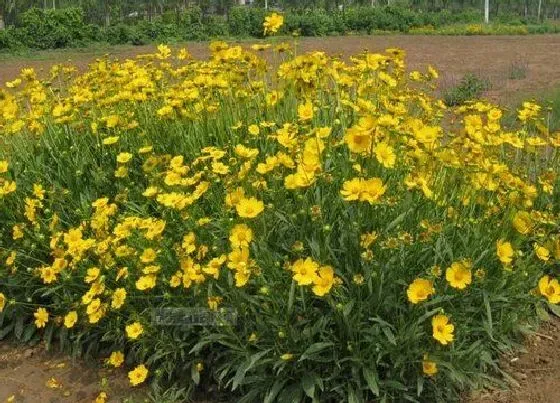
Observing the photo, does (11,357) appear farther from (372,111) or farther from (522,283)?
(522,283)

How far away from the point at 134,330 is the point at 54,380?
59 cm

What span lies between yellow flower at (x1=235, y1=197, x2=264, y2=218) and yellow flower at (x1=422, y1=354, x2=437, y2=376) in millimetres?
768

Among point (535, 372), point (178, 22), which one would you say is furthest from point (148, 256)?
point (178, 22)

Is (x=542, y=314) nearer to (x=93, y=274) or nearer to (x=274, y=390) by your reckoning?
(x=274, y=390)

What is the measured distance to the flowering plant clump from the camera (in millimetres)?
2365

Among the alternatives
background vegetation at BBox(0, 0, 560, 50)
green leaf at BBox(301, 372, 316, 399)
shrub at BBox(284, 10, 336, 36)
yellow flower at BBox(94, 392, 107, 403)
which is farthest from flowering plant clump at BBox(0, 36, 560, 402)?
shrub at BBox(284, 10, 336, 36)

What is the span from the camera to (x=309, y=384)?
93.0 inches

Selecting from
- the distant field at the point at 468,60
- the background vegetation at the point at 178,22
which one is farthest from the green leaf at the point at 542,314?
the background vegetation at the point at 178,22

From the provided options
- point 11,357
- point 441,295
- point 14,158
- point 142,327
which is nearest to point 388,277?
point 441,295

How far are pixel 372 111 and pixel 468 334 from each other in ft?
3.07

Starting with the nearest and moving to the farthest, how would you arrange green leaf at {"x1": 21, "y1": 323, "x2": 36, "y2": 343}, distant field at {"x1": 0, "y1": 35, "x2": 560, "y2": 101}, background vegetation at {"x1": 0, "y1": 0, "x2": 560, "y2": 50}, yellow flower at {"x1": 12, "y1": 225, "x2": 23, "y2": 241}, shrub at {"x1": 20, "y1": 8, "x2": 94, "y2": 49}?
yellow flower at {"x1": 12, "y1": 225, "x2": 23, "y2": 241}
green leaf at {"x1": 21, "y1": 323, "x2": 36, "y2": 343}
distant field at {"x1": 0, "y1": 35, "x2": 560, "y2": 101}
shrub at {"x1": 20, "y1": 8, "x2": 94, "y2": 49}
background vegetation at {"x1": 0, "y1": 0, "x2": 560, "y2": 50}

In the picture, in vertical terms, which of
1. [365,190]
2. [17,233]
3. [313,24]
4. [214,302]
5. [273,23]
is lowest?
[214,302]

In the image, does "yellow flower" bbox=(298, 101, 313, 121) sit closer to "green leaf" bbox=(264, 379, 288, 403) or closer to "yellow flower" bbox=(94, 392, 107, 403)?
"green leaf" bbox=(264, 379, 288, 403)

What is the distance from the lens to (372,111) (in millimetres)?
2605
